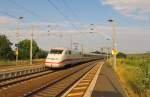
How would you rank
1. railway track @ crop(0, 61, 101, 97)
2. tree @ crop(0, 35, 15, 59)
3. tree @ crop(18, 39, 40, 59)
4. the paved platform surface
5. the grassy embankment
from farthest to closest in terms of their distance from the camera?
1. tree @ crop(18, 39, 40, 59)
2. tree @ crop(0, 35, 15, 59)
3. the grassy embankment
4. the paved platform surface
5. railway track @ crop(0, 61, 101, 97)

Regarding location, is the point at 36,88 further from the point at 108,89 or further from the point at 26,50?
the point at 26,50

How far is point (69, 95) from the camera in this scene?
19.9 meters

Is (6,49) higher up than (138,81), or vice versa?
(6,49)

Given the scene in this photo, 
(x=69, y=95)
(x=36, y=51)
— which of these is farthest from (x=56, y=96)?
(x=36, y=51)

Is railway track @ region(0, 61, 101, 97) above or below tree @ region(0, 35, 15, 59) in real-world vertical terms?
below

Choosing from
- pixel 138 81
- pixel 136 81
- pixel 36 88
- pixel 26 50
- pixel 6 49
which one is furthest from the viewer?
pixel 26 50

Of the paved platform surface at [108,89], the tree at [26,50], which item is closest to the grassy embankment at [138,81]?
the paved platform surface at [108,89]

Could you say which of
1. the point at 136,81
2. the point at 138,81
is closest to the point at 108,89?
the point at 138,81

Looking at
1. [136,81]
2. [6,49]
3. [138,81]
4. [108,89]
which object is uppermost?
[6,49]

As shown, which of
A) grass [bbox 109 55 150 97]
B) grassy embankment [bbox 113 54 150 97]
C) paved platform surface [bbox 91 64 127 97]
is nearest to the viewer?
paved platform surface [bbox 91 64 127 97]

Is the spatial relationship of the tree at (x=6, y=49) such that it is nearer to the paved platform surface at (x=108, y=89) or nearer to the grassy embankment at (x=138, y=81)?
the grassy embankment at (x=138, y=81)

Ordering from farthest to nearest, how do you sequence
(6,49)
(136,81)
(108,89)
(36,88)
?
1. (6,49)
2. (136,81)
3. (108,89)
4. (36,88)

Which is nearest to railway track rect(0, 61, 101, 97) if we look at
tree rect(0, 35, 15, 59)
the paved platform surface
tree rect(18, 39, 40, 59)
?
the paved platform surface

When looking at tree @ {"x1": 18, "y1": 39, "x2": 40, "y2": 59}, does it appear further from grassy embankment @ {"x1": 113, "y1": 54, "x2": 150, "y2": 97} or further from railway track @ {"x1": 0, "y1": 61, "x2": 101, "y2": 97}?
railway track @ {"x1": 0, "y1": 61, "x2": 101, "y2": 97}
